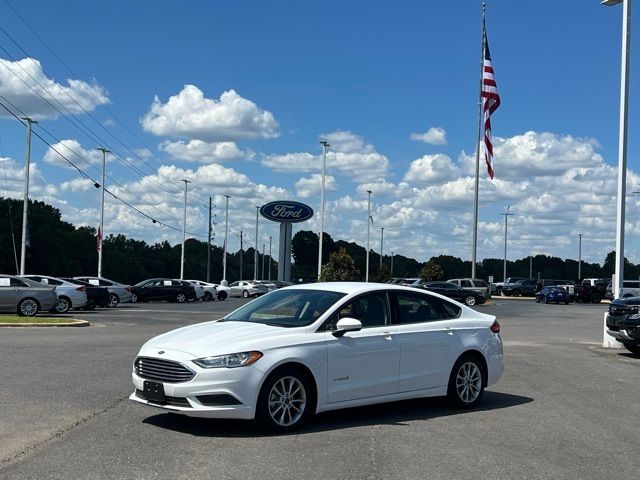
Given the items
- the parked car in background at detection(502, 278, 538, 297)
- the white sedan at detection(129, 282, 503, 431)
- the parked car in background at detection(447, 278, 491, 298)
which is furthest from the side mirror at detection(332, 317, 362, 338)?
the parked car in background at detection(502, 278, 538, 297)

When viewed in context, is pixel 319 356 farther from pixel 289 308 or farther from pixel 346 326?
pixel 289 308

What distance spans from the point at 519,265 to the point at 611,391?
465 ft

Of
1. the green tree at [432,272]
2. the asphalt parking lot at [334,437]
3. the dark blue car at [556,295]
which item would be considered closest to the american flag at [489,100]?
the dark blue car at [556,295]

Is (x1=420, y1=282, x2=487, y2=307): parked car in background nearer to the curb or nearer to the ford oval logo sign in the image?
the ford oval logo sign

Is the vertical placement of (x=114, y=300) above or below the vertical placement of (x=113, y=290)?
below

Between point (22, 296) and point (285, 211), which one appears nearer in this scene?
point (22, 296)

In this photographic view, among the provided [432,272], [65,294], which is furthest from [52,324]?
[432,272]

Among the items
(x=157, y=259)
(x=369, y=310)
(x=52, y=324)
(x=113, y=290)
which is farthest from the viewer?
(x=157, y=259)

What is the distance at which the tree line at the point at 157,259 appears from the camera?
80875 millimetres

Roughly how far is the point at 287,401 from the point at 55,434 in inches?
92.7

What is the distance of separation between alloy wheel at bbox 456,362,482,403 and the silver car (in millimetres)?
20624

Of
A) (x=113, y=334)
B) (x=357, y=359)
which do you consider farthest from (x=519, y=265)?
(x=357, y=359)

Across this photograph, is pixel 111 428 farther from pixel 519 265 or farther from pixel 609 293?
pixel 519 265

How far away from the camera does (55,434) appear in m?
7.60
